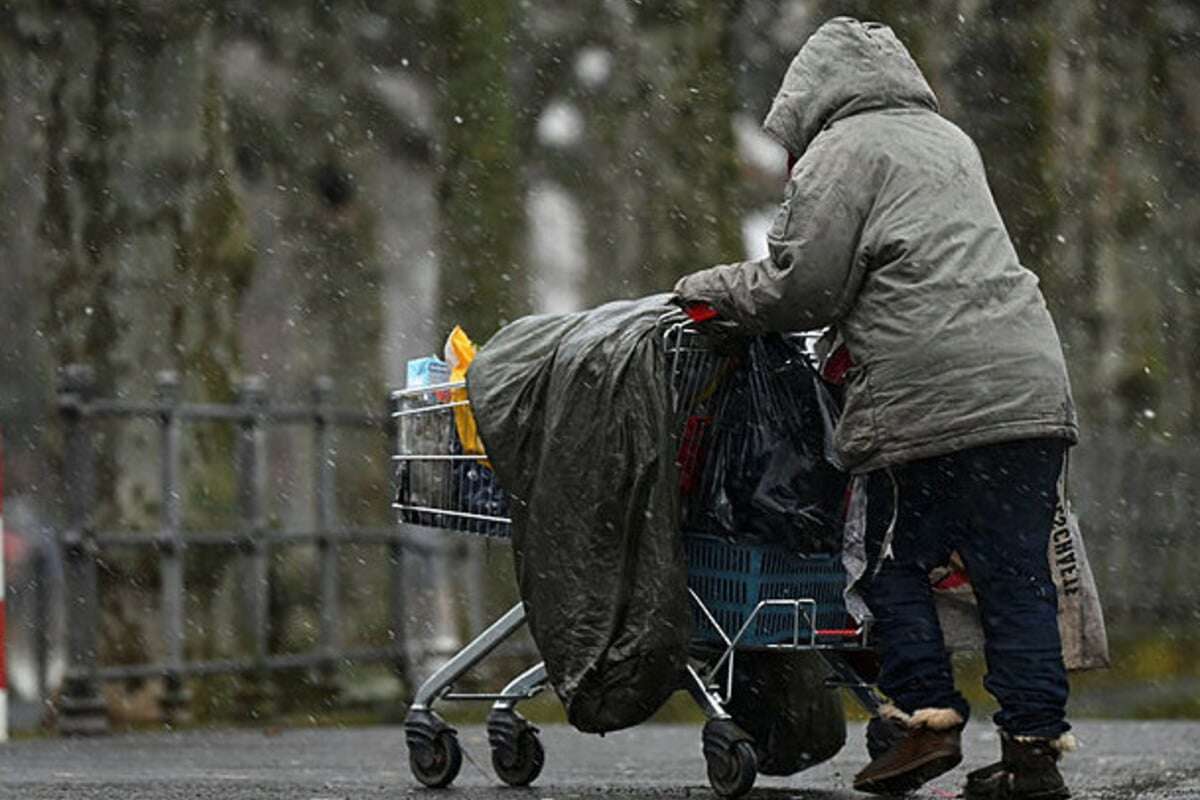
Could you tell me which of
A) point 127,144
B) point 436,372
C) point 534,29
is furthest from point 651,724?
point 534,29

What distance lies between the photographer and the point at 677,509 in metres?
7.53

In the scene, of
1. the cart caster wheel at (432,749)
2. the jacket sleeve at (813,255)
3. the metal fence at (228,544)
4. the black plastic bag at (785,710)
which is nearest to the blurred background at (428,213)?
the metal fence at (228,544)

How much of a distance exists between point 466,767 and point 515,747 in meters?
1.38

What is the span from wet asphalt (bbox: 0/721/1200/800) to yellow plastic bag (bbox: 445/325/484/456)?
836 millimetres

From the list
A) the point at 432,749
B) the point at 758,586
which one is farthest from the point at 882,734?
the point at 432,749

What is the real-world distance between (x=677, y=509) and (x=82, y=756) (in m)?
3.65

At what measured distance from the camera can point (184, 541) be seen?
13.6 metres

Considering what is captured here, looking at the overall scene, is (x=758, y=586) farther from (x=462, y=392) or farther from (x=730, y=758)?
(x=462, y=392)

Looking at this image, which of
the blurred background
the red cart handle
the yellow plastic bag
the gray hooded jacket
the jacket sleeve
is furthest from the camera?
the blurred background

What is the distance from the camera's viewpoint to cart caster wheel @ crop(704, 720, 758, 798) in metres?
7.58

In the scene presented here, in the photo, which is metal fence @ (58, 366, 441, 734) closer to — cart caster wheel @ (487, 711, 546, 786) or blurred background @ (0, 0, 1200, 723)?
blurred background @ (0, 0, 1200, 723)

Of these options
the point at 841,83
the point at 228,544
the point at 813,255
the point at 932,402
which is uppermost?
the point at 841,83

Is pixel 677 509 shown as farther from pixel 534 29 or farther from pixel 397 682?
Result: pixel 534 29

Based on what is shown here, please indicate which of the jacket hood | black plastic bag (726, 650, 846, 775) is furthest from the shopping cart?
the jacket hood
